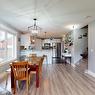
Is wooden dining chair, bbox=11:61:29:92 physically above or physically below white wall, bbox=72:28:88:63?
below

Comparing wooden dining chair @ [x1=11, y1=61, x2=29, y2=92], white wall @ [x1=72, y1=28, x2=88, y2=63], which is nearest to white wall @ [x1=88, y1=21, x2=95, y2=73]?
white wall @ [x1=72, y1=28, x2=88, y2=63]

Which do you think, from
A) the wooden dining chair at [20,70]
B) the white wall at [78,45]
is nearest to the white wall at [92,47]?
the white wall at [78,45]

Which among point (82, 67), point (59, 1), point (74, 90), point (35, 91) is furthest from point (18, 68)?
point (82, 67)

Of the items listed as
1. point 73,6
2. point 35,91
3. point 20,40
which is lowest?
point 35,91

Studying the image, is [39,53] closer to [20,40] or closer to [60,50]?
[20,40]

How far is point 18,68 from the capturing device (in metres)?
3.84

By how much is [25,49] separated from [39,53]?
1171 millimetres

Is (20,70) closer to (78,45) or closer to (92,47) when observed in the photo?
(92,47)

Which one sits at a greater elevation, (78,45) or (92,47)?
(78,45)

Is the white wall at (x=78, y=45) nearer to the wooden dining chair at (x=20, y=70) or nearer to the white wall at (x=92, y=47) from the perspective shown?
the white wall at (x=92, y=47)

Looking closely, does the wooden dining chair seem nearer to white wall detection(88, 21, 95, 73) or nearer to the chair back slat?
the chair back slat

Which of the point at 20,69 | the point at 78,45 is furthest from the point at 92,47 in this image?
the point at 20,69

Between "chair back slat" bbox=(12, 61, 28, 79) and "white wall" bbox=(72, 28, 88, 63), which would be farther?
"white wall" bbox=(72, 28, 88, 63)

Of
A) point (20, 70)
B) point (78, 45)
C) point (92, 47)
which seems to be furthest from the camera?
point (78, 45)
